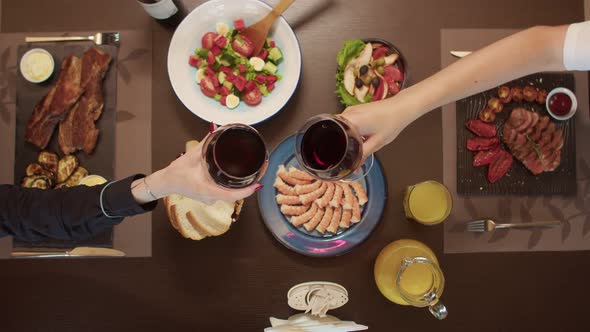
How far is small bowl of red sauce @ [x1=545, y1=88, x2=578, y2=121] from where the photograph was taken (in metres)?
1.73

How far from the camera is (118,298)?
1.75 m

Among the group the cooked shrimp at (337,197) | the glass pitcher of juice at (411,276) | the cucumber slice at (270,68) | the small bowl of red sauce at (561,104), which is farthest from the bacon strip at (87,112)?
the small bowl of red sauce at (561,104)

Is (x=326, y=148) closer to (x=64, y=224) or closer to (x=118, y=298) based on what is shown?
(x=64, y=224)

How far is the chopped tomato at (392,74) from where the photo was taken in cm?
168

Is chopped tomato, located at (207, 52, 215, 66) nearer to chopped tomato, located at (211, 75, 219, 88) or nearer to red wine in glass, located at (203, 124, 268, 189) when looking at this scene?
chopped tomato, located at (211, 75, 219, 88)

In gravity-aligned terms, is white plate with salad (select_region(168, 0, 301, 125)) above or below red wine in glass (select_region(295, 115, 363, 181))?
above

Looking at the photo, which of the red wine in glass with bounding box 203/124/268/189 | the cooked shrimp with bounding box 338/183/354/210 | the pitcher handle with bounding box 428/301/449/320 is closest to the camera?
the red wine in glass with bounding box 203/124/268/189

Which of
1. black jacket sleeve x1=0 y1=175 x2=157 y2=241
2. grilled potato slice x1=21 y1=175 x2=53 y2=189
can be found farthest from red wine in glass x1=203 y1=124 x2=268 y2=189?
grilled potato slice x1=21 y1=175 x2=53 y2=189

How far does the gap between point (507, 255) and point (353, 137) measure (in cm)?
99

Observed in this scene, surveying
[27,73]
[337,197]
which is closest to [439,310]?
[337,197]

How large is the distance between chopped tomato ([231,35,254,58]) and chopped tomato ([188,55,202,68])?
14 centimetres

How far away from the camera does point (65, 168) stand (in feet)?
5.60

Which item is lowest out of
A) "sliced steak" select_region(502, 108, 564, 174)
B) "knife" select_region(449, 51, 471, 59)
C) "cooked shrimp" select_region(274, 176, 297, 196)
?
"cooked shrimp" select_region(274, 176, 297, 196)

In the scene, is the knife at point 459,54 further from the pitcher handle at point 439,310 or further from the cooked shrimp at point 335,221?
the pitcher handle at point 439,310
